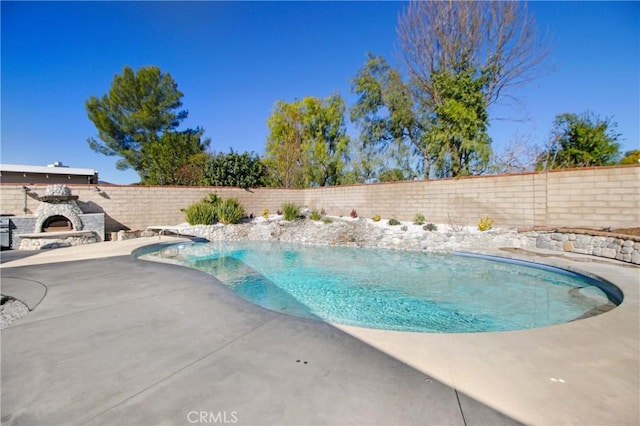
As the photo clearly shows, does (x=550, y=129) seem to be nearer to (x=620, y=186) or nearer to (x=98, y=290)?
(x=620, y=186)

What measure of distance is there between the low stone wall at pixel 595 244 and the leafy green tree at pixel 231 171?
1229 cm

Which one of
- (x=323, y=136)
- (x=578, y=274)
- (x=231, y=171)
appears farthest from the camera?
(x=323, y=136)

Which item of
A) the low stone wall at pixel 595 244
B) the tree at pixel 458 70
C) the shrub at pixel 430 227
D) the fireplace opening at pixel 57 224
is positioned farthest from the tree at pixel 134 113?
the low stone wall at pixel 595 244

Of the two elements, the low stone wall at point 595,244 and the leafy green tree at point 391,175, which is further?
the leafy green tree at point 391,175

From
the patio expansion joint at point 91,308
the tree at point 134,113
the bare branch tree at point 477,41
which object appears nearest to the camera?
the patio expansion joint at point 91,308

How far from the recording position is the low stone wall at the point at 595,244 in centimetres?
532

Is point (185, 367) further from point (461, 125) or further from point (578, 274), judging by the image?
point (461, 125)

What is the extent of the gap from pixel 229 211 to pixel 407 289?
30.3ft

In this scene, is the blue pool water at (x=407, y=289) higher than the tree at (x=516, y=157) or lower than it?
lower

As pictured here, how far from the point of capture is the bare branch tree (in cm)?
1259

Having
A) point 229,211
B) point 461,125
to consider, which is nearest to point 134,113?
point 229,211

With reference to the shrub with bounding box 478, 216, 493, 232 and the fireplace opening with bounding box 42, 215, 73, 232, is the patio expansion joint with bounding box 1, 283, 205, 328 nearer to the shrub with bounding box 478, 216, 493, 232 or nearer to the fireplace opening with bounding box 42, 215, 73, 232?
the fireplace opening with bounding box 42, 215, 73, 232

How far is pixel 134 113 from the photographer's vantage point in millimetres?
17516

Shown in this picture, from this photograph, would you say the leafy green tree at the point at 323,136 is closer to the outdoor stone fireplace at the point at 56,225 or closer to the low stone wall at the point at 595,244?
the outdoor stone fireplace at the point at 56,225
